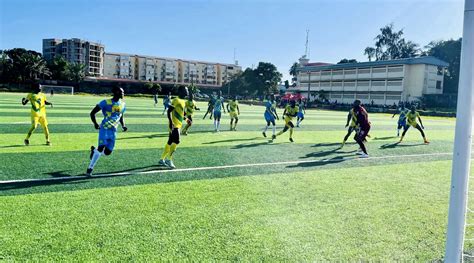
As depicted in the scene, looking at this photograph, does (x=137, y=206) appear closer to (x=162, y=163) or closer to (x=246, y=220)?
(x=246, y=220)

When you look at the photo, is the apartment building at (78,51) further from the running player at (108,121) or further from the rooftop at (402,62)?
the running player at (108,121)

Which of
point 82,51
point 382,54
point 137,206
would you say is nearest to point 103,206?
point 137,206

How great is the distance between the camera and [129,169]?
26.9ft

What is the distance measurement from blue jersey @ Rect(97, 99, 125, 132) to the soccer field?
→ 109cm

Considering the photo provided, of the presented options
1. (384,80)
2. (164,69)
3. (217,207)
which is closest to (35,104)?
(217,207)

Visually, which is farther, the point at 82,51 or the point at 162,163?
the point at 82,51

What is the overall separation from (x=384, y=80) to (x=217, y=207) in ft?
211

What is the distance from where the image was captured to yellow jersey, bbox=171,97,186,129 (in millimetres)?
8570

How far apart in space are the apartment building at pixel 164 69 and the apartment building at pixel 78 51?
3623 mm

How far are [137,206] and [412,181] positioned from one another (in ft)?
20.4

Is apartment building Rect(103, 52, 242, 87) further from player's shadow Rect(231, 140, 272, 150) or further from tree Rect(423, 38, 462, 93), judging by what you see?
player's shadow Rect(231, 140, 272, 150)

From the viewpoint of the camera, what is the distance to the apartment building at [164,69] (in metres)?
111

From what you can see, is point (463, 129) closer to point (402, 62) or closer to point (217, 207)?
point (217, 207)

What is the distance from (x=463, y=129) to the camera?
304cm
